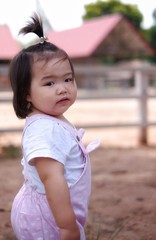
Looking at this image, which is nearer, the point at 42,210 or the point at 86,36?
the point at 42,210

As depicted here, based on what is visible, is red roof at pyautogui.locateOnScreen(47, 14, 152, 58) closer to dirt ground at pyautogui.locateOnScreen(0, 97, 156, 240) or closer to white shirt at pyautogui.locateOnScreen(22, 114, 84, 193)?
dirt ground at pyautogui.locateOnScreen(0, 97, 156, 240)

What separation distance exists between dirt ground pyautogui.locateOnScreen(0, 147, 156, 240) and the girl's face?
59 cm

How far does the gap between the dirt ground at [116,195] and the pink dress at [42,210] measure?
34 cm

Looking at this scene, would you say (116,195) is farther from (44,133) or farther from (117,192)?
(44,133)

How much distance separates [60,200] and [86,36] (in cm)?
2667

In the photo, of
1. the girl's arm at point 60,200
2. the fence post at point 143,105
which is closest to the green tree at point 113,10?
the fence post at point 143,105

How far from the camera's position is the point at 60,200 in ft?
4.03

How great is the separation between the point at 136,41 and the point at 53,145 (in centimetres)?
2956

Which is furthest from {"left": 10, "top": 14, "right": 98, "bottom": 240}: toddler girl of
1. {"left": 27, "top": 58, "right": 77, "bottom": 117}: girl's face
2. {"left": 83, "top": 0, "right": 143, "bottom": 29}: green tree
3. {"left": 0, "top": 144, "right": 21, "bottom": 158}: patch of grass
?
{"left": 83, "top": 0, "right": 143, "bottom": 29}: green tree

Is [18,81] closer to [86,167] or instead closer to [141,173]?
[86,167]

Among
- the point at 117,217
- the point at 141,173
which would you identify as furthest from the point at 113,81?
the point at 117,217

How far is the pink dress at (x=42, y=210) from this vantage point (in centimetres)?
138

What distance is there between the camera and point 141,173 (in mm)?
3701

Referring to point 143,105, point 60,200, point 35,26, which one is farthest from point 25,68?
point 143,105
